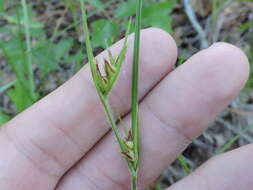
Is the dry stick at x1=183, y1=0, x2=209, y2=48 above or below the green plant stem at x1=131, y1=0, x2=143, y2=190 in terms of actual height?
below

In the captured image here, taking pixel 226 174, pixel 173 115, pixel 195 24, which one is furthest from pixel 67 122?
pixel 195 24

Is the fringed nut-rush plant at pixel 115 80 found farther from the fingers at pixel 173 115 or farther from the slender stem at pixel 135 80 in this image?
the fingers at pixel 173 115

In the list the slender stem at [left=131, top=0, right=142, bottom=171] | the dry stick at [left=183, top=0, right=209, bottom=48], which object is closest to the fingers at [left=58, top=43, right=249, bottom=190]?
the slender stem at [left=131, top=0, right=142, bottom=171]

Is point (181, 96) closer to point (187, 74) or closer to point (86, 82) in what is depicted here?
point (187, 74)

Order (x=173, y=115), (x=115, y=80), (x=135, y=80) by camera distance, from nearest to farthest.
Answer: (x=115, y=80)
(x=135, y=80)
(x=173, y=115)

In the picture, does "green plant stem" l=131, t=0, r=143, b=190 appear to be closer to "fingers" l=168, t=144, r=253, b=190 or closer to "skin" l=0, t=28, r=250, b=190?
"skin" l=0, t=28, r=250, b=190

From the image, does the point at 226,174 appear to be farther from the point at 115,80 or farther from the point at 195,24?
the point at 195,24

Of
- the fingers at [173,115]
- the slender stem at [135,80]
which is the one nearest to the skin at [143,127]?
the fingers at [173,115]
